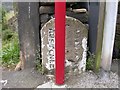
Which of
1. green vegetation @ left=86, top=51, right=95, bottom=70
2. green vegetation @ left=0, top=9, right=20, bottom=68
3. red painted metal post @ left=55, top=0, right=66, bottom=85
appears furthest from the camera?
green vegetation @ left=0, top=9, right=20, bottom=68

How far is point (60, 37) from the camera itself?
230 cm

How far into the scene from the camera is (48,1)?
2.62 m

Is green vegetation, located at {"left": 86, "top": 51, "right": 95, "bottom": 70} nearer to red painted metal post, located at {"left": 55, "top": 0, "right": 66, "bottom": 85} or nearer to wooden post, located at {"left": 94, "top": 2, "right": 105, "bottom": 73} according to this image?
wooden post, located at {"left": 94, "top": 2, "right": 105, "bottom": 73}

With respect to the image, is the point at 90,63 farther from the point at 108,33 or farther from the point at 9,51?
the point at 9,51

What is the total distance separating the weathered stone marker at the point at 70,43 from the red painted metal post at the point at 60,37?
0.26 meters

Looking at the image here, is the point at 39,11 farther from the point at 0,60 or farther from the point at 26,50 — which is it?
the point at 0,60

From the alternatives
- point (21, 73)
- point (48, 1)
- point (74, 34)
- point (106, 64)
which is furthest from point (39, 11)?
point (106, 64)

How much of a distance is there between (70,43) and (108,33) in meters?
0.41

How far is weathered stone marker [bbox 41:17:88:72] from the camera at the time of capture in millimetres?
2559

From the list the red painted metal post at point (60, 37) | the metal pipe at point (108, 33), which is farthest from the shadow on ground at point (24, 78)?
the metal pipe at point (108, 33)

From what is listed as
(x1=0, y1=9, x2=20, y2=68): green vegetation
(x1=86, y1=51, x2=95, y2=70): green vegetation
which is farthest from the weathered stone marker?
(x1=0, y1=9, x2=20, y2=68): green vegetation

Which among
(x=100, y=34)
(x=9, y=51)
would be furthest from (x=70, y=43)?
(x=9, y=51)

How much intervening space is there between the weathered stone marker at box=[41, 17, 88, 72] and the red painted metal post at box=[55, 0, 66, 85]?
262 mm

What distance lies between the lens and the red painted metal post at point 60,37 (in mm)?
2236
